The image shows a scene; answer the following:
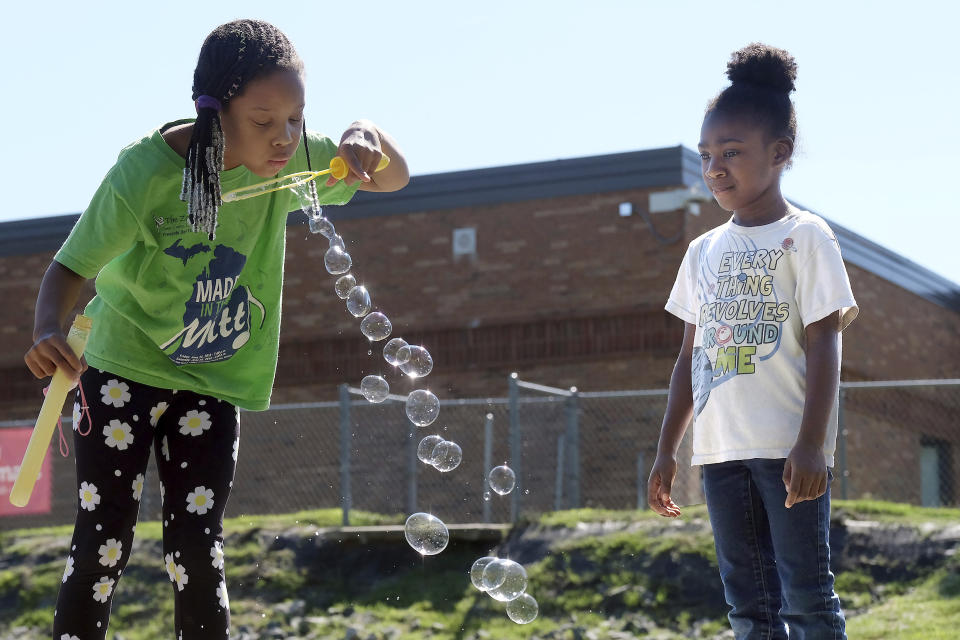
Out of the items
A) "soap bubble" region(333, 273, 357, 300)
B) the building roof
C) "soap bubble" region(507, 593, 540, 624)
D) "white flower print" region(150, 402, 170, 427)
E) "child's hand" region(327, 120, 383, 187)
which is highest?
the building roof

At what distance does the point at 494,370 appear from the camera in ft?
52.1

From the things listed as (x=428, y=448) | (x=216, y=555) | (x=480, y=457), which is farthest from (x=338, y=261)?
(x=480, y=457)

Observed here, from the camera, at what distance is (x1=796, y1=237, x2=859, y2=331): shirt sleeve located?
3.26 metres

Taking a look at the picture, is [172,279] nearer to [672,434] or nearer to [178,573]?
[178,573]

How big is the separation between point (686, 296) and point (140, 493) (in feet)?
5.73

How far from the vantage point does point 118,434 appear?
3342 millimetres

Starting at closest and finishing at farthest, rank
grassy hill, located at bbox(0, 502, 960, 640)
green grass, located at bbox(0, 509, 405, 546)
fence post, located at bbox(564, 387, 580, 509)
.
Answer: grassy hill, located at bbox(0, 502, 960, 640)
green grass, located at bbox(0, 509, 405, 546)
fence post, located at bbox(564, 387, 580, 509)

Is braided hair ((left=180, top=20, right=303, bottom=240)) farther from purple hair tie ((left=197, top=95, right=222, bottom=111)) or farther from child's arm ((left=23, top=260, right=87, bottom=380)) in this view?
child's arm ((left=23, top=260, right=87, bottom=380))

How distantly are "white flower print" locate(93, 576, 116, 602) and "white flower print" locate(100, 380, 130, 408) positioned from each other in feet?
A: 1.57

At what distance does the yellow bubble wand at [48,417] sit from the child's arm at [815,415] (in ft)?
6.17

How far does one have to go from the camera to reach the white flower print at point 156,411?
3.39 metres

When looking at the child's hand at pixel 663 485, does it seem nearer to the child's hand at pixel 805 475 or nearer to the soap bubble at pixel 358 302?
the child's hand at pixel 805 475

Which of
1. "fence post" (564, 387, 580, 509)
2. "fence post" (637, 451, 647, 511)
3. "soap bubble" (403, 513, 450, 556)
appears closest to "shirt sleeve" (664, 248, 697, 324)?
"soap bubble" (403, 513, 450, 556)

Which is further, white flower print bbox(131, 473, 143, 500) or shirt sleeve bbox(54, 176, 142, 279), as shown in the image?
white flower print bbox(131, 473, 143, 500)
